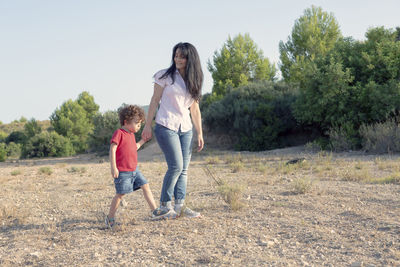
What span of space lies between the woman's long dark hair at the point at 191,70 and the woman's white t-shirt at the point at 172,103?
0.17 ft

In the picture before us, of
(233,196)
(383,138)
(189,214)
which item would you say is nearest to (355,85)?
(383,138)

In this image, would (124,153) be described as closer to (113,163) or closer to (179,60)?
(113,163)

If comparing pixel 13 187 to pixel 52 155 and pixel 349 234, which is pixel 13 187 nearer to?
pixel 349 234

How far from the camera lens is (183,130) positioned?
4.18 meters

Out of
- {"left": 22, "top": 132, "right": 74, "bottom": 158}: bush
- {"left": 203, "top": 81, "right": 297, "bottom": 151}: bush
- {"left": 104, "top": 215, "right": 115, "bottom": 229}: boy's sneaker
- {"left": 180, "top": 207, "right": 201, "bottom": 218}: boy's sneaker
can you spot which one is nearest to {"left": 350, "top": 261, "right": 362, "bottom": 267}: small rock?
{"left": 180, "top": 207, "right": 201, "bottom": 218}: boy's sneaker

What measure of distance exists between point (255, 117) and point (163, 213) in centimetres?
1422

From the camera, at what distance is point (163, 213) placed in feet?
14.2

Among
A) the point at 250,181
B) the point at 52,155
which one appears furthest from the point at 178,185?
the point at 52,155

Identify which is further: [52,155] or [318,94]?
[52,155]

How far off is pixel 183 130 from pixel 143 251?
1352mm

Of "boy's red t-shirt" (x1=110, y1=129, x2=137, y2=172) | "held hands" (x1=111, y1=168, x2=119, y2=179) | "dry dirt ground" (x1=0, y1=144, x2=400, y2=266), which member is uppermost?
"boy's red t-shirt" (x1=110, y1=129, x2=137, y2=172)

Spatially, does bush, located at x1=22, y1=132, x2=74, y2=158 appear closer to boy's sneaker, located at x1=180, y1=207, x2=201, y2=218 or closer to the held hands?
boy's sneaker, located at x1=180, y1=207, x2=201, y2=218

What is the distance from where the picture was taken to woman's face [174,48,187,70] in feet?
13.5

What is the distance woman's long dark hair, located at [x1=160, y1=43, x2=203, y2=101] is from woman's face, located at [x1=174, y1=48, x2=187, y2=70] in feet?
0.08
